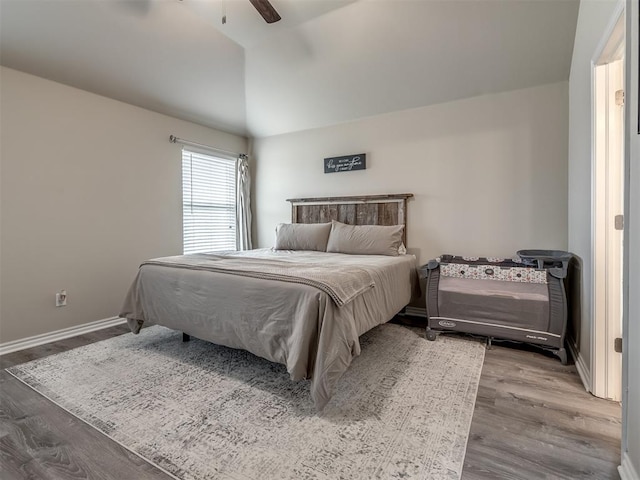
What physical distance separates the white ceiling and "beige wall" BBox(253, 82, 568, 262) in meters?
0.19

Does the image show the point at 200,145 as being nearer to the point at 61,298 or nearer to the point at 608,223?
the point at 61,298

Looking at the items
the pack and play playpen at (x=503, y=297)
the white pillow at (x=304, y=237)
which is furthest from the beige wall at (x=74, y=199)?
the pack and play playpen at (x=503, y=297)

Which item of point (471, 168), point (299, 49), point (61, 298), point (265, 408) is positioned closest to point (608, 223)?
point (471, 168)

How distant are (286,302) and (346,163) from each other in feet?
8.40

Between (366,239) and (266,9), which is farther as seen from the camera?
(366,239)

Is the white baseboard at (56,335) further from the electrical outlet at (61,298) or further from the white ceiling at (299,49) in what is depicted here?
the white ceiling at (299,49)

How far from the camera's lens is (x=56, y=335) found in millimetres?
2830

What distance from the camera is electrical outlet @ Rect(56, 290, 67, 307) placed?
112 inches

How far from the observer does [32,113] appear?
8.75 ft

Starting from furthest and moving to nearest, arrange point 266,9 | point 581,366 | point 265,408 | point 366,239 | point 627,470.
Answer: point 366,239, point 266,9, point 581,366, point 265,408, point 627,470

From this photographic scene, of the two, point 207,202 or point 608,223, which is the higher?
point 207,202

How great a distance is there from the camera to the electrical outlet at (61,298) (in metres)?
2.85

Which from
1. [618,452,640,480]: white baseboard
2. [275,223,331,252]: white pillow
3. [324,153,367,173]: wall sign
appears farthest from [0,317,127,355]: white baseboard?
[618,452,640,480]: white baseboard

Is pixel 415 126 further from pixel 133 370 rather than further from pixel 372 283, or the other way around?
pixel 133 370
